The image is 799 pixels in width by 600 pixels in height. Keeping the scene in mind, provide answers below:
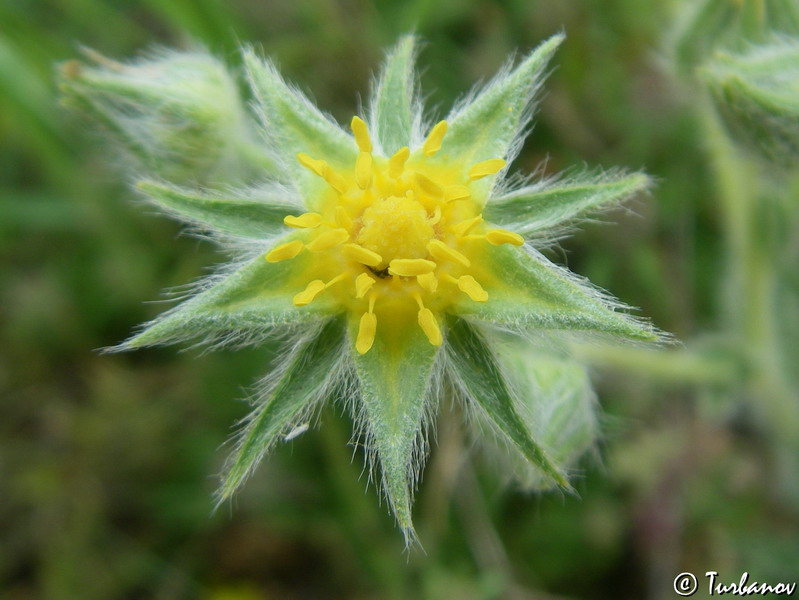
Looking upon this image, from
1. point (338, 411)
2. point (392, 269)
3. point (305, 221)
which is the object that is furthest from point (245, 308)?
point (338, 411)

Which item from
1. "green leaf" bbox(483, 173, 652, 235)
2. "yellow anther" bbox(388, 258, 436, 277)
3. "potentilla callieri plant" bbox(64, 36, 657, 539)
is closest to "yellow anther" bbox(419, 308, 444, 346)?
"potentilla callieri plant" bbox(64, 36, 657, 539)

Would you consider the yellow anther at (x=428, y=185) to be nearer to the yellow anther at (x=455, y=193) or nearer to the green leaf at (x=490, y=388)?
the yellow anther at (x=455, y=193)

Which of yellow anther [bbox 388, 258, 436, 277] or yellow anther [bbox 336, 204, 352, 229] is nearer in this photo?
yellow anther [bbox 388, 258, 436, 277]

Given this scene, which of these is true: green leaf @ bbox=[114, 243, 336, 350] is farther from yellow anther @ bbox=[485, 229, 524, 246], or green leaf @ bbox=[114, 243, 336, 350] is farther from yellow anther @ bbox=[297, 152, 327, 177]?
yellow anther @ bbox=[485, 229, 524, 246]

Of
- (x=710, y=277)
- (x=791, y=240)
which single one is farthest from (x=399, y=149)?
(x=710, y=277)

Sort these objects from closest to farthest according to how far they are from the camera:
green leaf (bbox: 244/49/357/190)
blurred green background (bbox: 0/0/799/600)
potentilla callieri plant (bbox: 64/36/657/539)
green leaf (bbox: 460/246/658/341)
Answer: green leaf (bbox: 460/246/658/341) < potentilla callieri plant (bbox: 64/36/657/539) < green leaf (bbox: 244/49/357/190) < blurred green background (bbox: 0/0/799/600)

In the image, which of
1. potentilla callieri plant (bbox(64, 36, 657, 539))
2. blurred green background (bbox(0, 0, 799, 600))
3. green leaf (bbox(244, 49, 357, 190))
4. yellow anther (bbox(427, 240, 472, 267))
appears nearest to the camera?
potentilla callieri plant (bbox(64, 36, 657, 539))
